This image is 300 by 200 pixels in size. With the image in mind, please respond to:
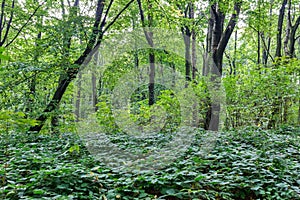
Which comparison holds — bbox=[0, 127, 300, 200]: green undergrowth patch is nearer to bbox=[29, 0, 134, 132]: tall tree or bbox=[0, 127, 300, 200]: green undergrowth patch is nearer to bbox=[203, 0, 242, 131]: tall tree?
bbox=[29, 0, 134, 132]: tall tree

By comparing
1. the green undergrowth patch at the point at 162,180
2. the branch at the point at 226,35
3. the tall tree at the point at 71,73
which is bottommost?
the green undergrowth patch at the point at 162,180

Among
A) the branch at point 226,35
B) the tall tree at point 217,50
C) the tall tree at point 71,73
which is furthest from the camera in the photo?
the branch at point 226,35

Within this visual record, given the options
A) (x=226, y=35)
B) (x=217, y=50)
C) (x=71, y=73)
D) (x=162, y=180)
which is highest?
(x=226, y=35)

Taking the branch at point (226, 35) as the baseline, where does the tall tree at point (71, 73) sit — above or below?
below

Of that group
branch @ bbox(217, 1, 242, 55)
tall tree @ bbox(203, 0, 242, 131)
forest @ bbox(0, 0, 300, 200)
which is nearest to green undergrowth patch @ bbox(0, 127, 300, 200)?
forest @ bbox(0, 0, 300, 200)

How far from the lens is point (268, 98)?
6699 mm

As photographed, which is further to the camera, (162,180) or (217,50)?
(217,50)

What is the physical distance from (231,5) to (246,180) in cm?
696

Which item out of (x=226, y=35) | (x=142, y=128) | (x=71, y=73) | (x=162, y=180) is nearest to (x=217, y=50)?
(x=226, y=35)

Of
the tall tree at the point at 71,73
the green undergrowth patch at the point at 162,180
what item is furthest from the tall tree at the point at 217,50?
the green undergrowth patch at the point at 162,180

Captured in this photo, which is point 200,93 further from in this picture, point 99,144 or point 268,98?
point 99,144

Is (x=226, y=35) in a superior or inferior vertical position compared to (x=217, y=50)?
superior

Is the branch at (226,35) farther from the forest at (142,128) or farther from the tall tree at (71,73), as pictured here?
the tall tree at (71,73)

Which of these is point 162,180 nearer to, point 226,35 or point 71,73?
point 71,73
